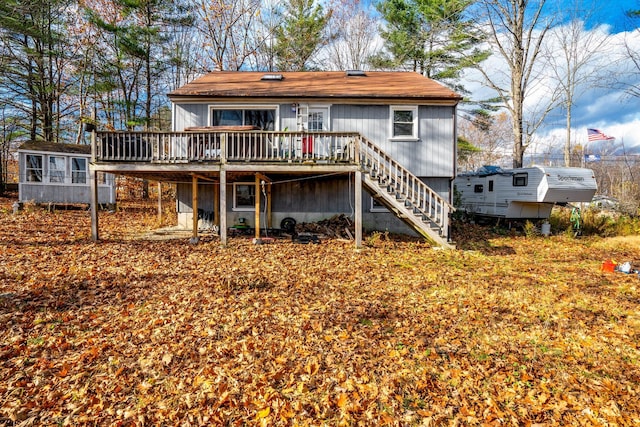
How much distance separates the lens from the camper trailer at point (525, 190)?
41.7 ft

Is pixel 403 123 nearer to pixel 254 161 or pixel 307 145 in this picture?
pixel 307 145

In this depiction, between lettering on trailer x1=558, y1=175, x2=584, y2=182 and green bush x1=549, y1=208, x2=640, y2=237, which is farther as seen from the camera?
green bush x1=549, y1=208, x2=640, y2=237

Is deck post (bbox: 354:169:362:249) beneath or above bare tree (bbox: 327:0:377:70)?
beneath

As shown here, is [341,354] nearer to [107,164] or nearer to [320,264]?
[320,264]

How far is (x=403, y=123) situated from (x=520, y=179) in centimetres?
580

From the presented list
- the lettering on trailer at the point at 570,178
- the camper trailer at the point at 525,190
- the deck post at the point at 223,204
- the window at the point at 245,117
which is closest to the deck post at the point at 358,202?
the deck post at the point at 223,204

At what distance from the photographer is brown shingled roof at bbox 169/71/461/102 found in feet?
39.7

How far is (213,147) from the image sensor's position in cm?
1038

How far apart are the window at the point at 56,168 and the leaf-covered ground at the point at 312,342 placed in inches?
401

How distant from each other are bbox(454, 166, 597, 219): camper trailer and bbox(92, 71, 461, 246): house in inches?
134

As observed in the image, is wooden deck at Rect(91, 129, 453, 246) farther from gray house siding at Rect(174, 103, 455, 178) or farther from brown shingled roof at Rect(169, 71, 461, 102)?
brown shingled roof at Rect(169, 71, 461, 102)

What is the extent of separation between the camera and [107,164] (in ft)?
32.2

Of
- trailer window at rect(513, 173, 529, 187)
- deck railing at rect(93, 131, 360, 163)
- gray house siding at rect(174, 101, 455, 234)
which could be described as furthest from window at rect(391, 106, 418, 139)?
trailer window at rect(513, 173, 529, 187)

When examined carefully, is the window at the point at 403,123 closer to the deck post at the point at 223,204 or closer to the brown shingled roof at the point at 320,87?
the brown shingled roof at the point at 320,87
